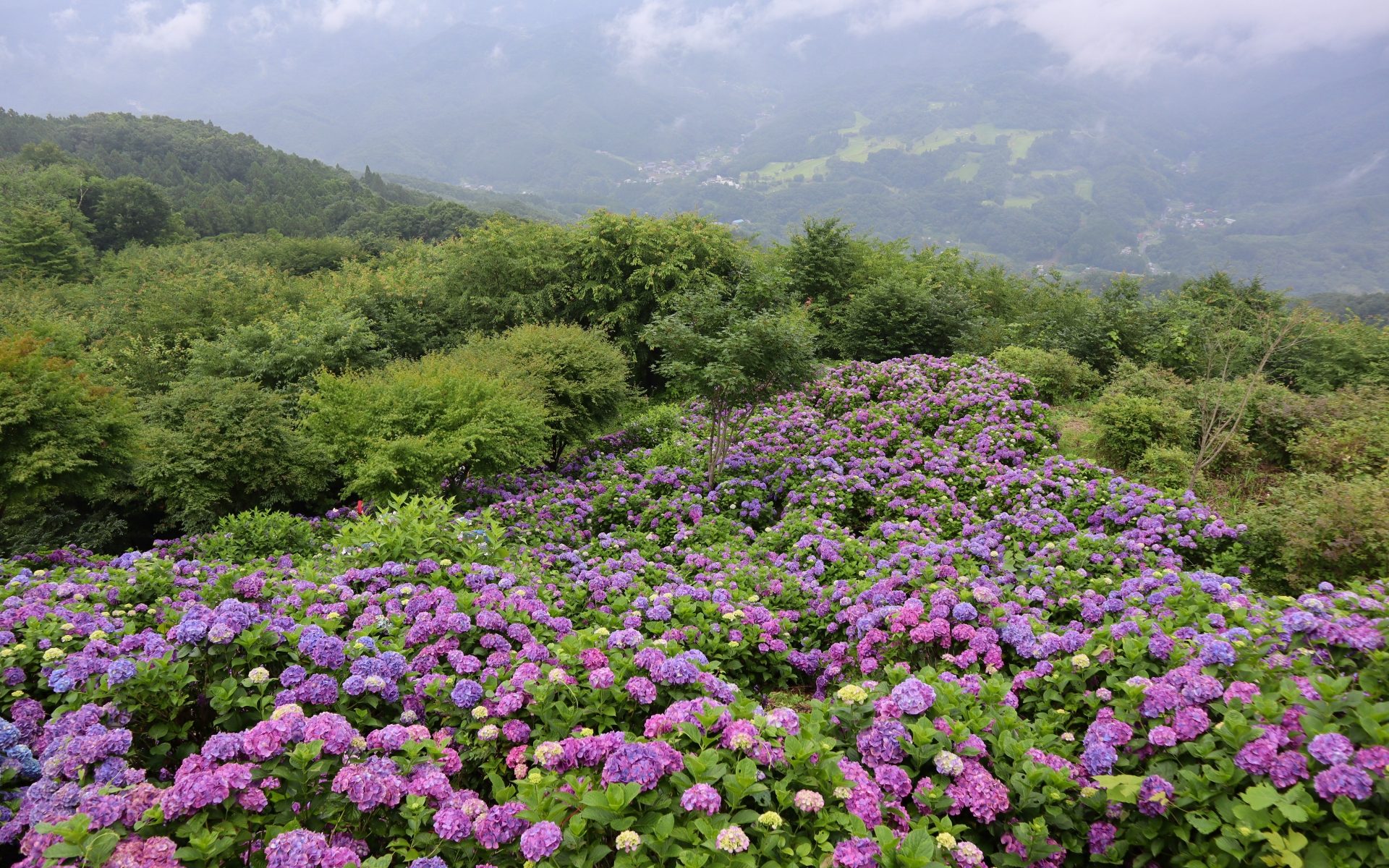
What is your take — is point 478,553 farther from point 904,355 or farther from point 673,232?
point 673,232

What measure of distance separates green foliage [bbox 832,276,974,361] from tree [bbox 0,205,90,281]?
149ft

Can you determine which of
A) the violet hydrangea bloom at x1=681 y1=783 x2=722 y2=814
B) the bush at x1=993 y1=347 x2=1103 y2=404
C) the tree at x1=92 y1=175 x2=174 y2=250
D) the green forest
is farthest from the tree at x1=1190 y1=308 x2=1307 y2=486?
the tree at x1=92 y1=175 x2=174 y2=250

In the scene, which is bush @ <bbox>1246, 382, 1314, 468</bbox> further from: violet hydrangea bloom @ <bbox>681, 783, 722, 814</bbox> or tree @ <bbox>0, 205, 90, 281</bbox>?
tree @ <bbox>0, 205, 90, 281</bbox>

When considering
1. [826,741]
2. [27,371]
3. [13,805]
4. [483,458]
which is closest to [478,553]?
[13,805]

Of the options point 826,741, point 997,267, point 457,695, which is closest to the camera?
point 826,741

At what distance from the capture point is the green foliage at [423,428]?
345 inches

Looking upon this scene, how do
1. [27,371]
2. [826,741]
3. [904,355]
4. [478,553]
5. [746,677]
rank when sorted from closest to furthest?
[826,741] → [746,677] → [478,553] → [27,371] → [904,355]

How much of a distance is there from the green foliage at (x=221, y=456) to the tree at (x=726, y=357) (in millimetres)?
5513

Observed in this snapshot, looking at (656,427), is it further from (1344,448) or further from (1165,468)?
(1344,448)

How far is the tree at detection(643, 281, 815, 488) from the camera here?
28.5ft

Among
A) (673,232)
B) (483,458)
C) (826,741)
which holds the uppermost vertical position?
(673,232)

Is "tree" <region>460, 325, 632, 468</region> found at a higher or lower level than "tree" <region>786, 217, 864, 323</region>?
lower

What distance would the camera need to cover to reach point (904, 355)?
1506 cm

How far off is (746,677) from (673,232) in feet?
50.5
